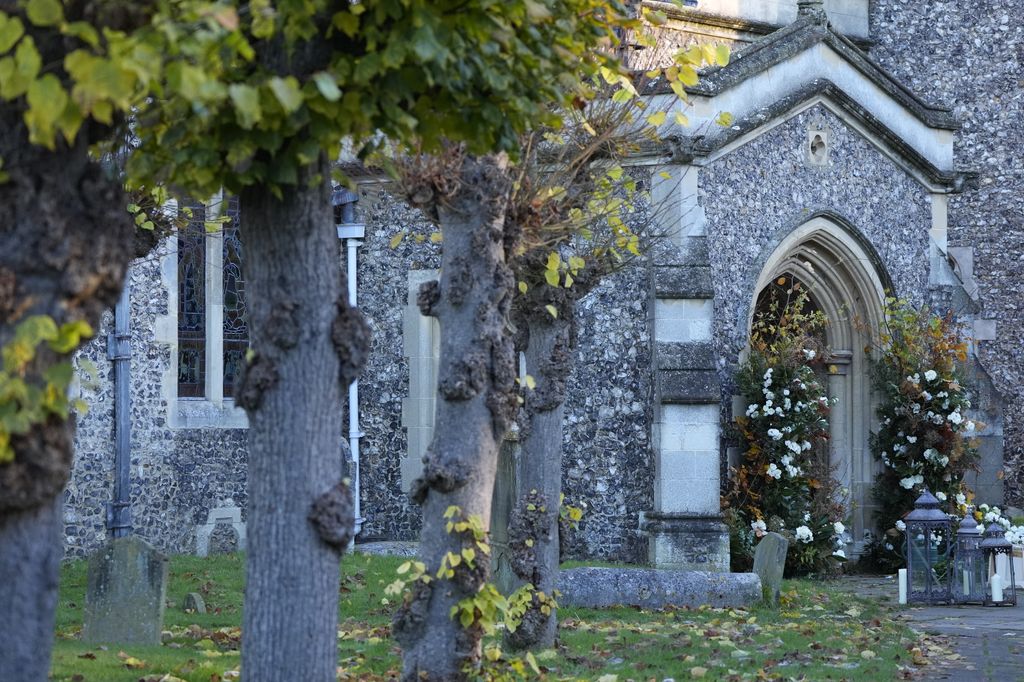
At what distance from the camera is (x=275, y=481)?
5730mm

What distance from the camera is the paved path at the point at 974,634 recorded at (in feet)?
30.6

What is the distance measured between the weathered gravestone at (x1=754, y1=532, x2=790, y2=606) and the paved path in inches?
44.2

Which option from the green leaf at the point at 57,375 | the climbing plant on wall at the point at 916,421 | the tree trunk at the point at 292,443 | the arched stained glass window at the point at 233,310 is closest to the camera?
the green leaf at the point at 57,375

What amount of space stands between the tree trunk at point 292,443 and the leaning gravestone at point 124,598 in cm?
438

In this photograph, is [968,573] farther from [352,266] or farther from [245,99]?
[245,99]

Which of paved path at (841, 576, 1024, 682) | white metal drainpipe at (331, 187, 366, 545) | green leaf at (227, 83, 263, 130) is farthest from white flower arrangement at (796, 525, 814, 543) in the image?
green leaf at (227, 83, 263, 130)

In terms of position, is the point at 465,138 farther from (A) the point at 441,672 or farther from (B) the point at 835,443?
(B) the point at 835,443

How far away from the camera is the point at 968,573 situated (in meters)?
13.5

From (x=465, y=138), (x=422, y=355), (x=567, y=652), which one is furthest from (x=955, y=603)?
(x=465, y=138)

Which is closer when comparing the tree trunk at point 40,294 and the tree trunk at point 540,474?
the tree trunk at point 40,294

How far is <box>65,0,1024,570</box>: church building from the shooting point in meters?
15.3

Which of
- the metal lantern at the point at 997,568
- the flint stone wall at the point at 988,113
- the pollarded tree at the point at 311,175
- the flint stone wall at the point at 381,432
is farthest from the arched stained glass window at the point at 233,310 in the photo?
the pollarded tree at the point at 311,175

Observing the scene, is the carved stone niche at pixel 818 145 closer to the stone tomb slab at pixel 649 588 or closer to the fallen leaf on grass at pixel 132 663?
the stone tomb slab at pixel 649 588

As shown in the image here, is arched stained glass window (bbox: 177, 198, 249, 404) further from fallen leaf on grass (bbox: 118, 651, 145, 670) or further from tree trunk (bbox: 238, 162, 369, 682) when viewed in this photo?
tree trunk (bbox: 238, 162, 369, 682)
